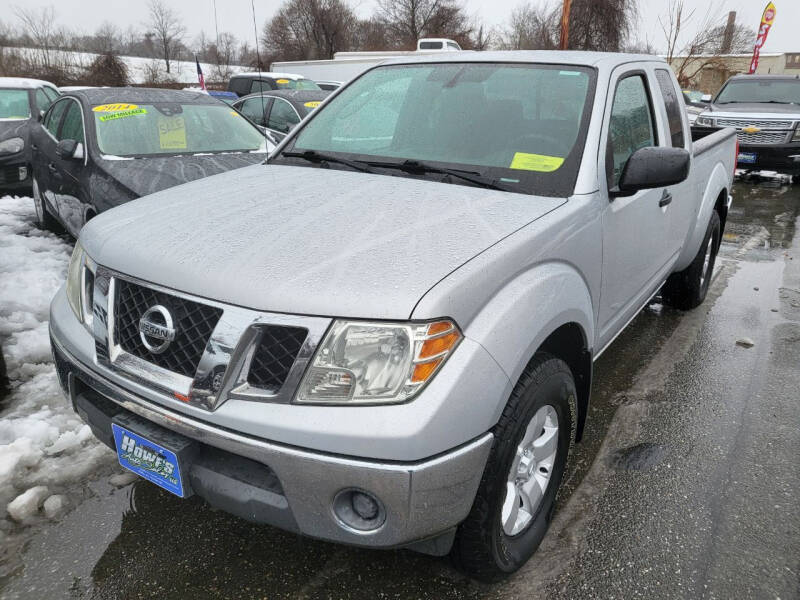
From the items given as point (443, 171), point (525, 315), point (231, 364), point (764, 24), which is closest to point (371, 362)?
point (231, 364)

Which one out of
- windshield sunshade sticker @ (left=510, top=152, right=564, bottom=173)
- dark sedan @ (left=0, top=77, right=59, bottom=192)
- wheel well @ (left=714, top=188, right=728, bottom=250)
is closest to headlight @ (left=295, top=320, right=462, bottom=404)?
windshield sunshade sticker @ (left=510, top=152, right=564, bottom=173)

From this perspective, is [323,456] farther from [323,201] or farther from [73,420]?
[73,420]

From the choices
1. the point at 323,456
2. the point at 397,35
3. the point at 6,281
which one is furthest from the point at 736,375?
the point at 397,35

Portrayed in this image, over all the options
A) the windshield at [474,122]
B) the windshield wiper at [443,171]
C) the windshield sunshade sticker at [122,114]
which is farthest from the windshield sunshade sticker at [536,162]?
the windshield sunshade sticker at [122,114]

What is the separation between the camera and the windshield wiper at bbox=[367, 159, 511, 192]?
7.54 feet

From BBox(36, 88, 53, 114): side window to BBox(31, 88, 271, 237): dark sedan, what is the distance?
14.2 feet

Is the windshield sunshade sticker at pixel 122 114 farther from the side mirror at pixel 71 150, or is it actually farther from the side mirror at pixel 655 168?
the side mirror at pixel 655 168

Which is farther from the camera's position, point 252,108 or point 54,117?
point 252,108

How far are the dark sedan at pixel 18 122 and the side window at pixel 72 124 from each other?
1.21m

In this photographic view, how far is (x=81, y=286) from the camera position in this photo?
2127 mm

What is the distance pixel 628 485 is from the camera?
102 inches

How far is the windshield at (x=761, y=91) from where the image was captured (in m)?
10.8

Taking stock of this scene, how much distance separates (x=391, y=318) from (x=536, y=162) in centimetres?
114

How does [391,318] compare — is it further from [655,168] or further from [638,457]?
[638,457]
